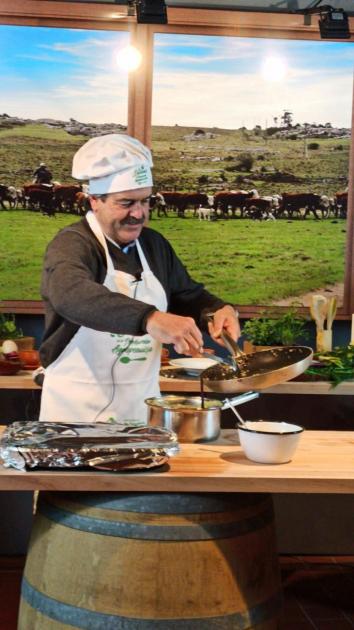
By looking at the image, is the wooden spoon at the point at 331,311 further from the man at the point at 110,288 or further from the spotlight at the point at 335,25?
the man at the point at 110,288

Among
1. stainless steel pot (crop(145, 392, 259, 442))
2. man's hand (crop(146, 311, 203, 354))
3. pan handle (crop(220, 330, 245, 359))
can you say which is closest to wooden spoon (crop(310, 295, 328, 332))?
pan handle (crop(220, 330, 245, 359))

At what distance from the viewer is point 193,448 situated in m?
2.75

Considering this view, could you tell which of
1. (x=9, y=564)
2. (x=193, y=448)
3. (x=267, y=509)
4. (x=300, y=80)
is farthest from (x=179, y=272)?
(x=300, y=80)

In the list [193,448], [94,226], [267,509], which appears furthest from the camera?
[94,226]

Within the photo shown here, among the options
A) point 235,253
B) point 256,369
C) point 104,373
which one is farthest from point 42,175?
point 256,369

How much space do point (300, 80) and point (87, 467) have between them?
3.58 metres

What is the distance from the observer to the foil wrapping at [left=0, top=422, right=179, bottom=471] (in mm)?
2410

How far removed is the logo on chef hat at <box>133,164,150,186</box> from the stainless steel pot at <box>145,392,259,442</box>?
0.75 m

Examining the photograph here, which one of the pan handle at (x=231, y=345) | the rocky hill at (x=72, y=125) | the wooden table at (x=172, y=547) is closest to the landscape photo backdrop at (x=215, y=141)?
the rocky hill at (x=72, y=125)

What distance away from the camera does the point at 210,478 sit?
239cm

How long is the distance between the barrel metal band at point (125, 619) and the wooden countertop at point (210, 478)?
29 centimetres

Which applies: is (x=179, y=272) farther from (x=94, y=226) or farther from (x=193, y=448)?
(x=193, y=448)

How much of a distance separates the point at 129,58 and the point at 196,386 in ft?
6.35

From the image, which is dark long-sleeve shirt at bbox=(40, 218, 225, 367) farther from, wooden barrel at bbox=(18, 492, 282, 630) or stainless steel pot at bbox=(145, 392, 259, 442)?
wooden barrel at bbox=(18, 492, 282, 630)
